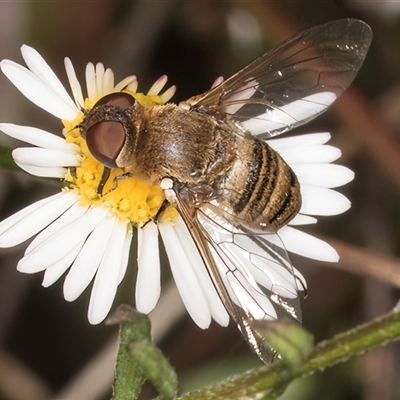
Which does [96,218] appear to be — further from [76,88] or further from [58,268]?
[76,88]

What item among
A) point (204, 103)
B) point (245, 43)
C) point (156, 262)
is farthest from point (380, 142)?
point (156, 262)

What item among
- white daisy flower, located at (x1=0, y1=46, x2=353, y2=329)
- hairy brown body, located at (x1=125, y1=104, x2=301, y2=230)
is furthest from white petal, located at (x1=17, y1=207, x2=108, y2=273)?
hairy brown body, located at (x1=125, y1=104, x2=301, y2=230)

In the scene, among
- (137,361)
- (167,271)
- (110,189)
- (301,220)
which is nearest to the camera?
(137,361)

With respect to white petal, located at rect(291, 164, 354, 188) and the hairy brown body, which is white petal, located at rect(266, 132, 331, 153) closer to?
white petal, located at rect(291, 164, 354, 188)

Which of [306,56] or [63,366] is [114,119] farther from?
[63,366]

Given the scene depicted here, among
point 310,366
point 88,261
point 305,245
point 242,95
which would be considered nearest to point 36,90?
point 88,261

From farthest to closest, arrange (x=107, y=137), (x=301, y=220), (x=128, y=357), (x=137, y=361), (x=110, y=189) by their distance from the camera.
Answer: (x=301, y=220), (x=110, y=189), (x=107, y=137), (x=128, y=357), (x=137, y=361)
